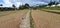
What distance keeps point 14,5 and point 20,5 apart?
41.2ft

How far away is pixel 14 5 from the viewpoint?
575 ft

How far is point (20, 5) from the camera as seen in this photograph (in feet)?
543
